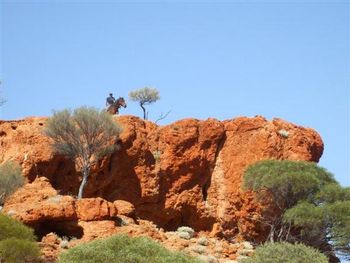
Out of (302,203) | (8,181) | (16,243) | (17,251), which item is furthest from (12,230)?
(302,203)

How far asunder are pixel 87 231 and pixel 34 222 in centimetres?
209

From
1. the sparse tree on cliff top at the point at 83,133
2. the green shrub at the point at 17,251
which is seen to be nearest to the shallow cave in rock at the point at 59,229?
the green shrub at the point at 17,251

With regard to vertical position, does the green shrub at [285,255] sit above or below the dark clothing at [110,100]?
below

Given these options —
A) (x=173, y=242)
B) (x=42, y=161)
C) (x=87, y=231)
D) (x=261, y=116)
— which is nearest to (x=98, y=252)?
(x=87, y=231)

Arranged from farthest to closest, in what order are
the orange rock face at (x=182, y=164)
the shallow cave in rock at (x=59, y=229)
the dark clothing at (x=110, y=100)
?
the dark clothing at (x=110, y=100) < the orange rock face at (x=182, y=164) < the shallow cave in rock at (x=59, y=229)

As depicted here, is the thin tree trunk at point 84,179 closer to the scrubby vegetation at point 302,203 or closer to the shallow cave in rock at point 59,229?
the shallow cave in rock at point 59,229

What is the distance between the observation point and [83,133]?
109 feet

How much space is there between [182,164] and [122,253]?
1491 centimetres

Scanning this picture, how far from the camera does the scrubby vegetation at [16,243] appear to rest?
22328 mm

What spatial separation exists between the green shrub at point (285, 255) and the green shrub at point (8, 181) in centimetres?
1075

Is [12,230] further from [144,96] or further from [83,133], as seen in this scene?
[144,96]

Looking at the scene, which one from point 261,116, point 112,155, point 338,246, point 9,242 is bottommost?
point 9,242

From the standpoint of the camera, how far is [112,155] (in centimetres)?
3462

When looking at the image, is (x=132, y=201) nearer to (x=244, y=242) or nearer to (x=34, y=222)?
(x=244, y=242)
